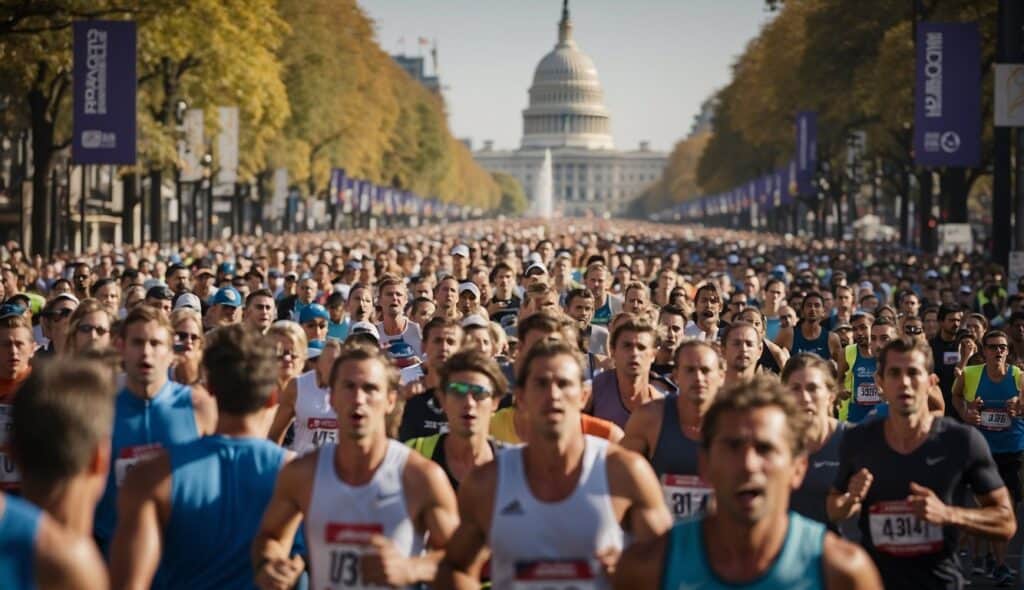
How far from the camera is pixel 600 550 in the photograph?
243 inches

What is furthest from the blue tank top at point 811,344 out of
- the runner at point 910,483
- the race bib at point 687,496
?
the runner at point 910,483

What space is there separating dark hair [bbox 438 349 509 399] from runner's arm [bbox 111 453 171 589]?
155cm

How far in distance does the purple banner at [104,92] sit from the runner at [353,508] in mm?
26491

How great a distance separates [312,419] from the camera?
1023cm

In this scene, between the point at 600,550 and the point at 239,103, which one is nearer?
the point at 600,550

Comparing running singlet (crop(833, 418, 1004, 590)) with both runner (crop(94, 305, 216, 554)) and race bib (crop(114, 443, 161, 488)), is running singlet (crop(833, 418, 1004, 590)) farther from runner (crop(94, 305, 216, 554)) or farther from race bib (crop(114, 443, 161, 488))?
race bib (crop(114, 443, 161, 488))

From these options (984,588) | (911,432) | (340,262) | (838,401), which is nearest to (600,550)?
(911,432)

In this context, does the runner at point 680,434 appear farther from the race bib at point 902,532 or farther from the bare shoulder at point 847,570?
the bare shoulder at point 847,570

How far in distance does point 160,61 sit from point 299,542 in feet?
135

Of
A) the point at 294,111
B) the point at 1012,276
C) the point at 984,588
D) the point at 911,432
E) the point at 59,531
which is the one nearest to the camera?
the point at 59,531

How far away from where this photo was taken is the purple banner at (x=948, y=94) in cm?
3381

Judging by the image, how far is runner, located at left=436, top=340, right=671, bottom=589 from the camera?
20.3ft

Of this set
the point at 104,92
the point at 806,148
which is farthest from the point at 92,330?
the point at 806,148

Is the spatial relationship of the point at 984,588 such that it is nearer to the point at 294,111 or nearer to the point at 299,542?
the point at 299,542
